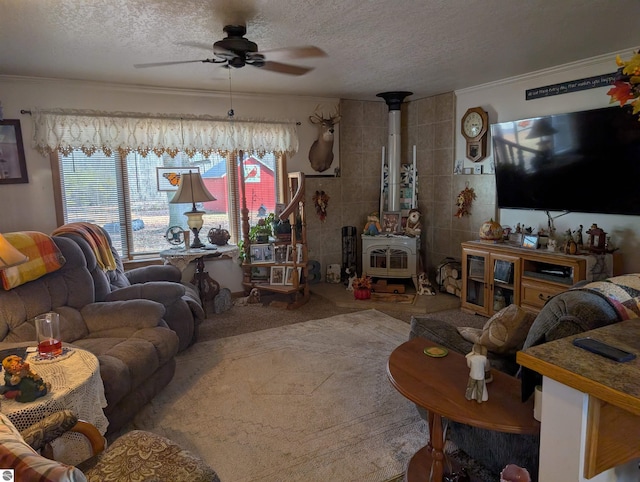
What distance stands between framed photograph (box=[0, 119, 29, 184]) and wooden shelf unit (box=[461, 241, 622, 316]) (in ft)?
14.3

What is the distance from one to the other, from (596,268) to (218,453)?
3.21 meters

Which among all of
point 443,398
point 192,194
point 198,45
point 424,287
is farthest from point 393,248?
point 443,398

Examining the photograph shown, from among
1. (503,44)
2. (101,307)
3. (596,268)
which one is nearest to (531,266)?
(596,268)

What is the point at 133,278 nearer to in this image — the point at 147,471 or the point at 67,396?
the point at 67,396

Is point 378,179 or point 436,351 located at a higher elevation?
point 378,179

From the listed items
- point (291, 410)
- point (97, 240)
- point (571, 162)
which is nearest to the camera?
point (291, 410)

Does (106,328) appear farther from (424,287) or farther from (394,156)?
(394,156)

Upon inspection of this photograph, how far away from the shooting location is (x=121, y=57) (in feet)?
11.2

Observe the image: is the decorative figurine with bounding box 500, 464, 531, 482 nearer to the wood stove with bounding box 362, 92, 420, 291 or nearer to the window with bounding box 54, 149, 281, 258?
the wood stove with bounding box 362, 92, 420, 291

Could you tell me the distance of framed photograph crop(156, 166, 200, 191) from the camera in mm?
4754

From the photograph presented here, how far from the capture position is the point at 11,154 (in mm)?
4012

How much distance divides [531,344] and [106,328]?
252 cm

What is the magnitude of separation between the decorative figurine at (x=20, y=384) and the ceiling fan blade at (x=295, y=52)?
2.44 metres

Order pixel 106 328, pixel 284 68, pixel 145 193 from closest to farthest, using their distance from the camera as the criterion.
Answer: pixel 106 328
pixel 284 68
pixel 145 193
